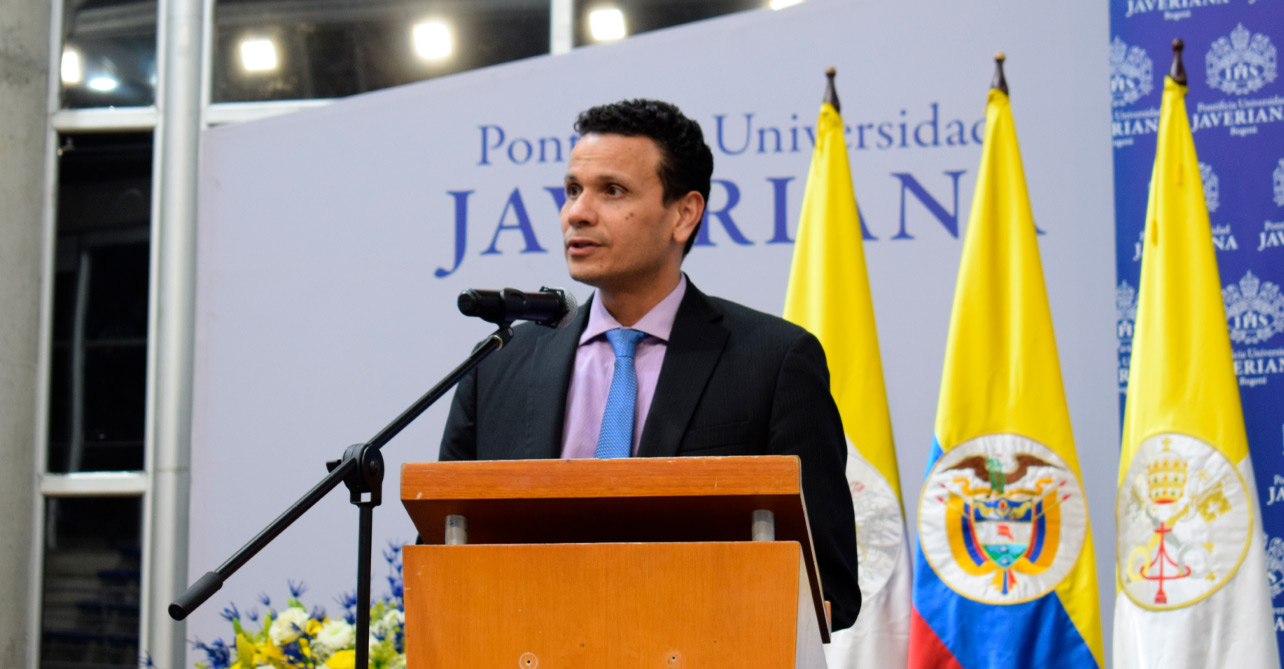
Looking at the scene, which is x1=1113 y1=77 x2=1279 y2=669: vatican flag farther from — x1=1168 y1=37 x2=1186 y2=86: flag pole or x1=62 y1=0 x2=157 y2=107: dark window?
x1=62 y1=0 x2=157 y2=107: dark window

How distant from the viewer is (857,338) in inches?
145

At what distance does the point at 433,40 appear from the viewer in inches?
198

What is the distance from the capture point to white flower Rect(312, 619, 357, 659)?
107 inches

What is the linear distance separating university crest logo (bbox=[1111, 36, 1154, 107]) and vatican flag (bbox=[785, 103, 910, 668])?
890mm

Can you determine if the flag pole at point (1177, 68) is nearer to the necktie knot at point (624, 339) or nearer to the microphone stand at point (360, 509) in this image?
the necktie knot at point (624, 339)

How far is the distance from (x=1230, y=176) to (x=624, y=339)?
2.37 meters

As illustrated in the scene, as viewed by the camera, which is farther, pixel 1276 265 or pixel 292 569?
pixel 292 569

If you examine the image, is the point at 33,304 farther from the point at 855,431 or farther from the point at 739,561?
the point at 739,561

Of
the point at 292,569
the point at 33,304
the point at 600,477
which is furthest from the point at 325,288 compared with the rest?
the point at 600,477

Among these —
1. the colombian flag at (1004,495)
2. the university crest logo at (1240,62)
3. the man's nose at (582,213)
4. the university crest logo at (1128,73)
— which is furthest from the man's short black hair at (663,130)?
the university crest logo at (1240,62)

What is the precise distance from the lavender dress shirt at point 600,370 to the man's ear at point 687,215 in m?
0.08

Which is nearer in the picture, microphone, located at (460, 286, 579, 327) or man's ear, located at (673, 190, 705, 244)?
microphone, located at (460, 286, 579, 327)

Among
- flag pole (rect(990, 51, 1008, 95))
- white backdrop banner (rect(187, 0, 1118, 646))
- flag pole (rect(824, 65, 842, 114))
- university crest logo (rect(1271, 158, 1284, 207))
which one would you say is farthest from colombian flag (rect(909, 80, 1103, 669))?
university crest logo (rect(1271, 158, 1284, 207))

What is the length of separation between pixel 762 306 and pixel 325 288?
147cm
